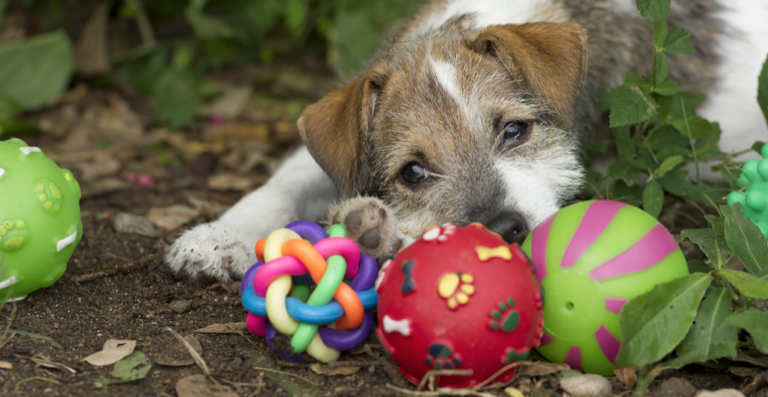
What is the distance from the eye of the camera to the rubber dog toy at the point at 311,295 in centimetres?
223

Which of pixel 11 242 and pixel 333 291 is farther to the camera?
pixel 11 242

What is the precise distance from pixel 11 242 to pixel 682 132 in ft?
9.60

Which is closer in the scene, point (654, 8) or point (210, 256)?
point (654, 8)

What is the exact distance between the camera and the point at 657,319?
2.14m

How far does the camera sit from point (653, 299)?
7.04 ft

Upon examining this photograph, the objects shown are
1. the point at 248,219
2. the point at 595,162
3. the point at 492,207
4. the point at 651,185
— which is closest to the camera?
the point at 492,207

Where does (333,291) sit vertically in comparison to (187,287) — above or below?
above

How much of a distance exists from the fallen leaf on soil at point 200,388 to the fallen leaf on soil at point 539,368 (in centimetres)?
98

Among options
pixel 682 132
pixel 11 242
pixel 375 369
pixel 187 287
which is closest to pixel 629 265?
pixel 375 369

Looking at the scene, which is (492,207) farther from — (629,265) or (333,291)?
(333,291)

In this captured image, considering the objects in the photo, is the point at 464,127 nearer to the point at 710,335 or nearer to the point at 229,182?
the point at 710,335

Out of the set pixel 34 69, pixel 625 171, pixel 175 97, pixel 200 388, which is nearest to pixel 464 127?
pixel 625 171

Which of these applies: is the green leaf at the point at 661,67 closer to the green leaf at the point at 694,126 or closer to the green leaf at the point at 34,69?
the green leaf at the point at 694,126

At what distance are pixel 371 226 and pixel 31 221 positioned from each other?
131cm
